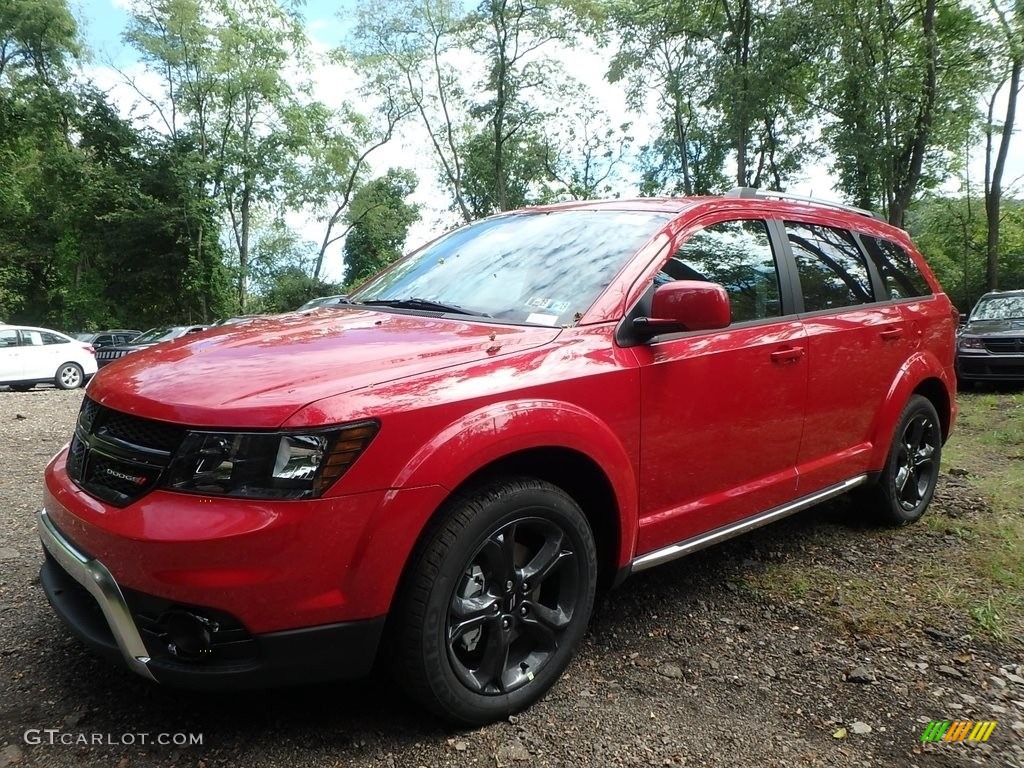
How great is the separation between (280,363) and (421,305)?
3.01ft

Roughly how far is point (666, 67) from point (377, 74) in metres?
12.9

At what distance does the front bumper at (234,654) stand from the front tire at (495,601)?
0.47 feet

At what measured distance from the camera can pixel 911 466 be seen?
13.9 feet

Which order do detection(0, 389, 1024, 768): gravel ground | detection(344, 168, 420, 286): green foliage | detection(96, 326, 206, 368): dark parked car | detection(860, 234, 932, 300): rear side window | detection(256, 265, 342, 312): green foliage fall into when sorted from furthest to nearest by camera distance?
detection(344, 168, 420, 286): green foliage
detection(256, 265, 342, 312): green foliage
detection(96, 326, 206, 368): dark parked car
detection(860, 234, 932, 300): rear side window
detection(0, 389, 1024, 768): gravel ground

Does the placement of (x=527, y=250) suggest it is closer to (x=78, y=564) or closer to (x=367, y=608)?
(x=367, y=608)

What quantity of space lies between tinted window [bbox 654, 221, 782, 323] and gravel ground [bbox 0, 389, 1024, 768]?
1306mm

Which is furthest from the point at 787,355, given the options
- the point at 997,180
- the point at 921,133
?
the point at 997,180

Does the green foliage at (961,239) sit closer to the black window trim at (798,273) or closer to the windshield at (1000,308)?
the windshield at (1000,308)

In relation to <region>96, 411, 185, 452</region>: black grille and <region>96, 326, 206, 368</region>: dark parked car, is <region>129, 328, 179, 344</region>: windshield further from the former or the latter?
<region>96, 411, 185, 452</region>: black grille

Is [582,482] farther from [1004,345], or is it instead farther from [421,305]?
[1004,345]

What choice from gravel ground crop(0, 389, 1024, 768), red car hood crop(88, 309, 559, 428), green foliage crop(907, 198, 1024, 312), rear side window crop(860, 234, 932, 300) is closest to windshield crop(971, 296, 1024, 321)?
rear side window crop(860, 234, 932, 300)

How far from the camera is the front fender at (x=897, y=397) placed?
151 inches

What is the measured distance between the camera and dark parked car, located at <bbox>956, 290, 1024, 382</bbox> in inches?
396

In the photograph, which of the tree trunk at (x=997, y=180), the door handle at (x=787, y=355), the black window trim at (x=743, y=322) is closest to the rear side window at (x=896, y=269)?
the black window trim at (x=743, y=322)
